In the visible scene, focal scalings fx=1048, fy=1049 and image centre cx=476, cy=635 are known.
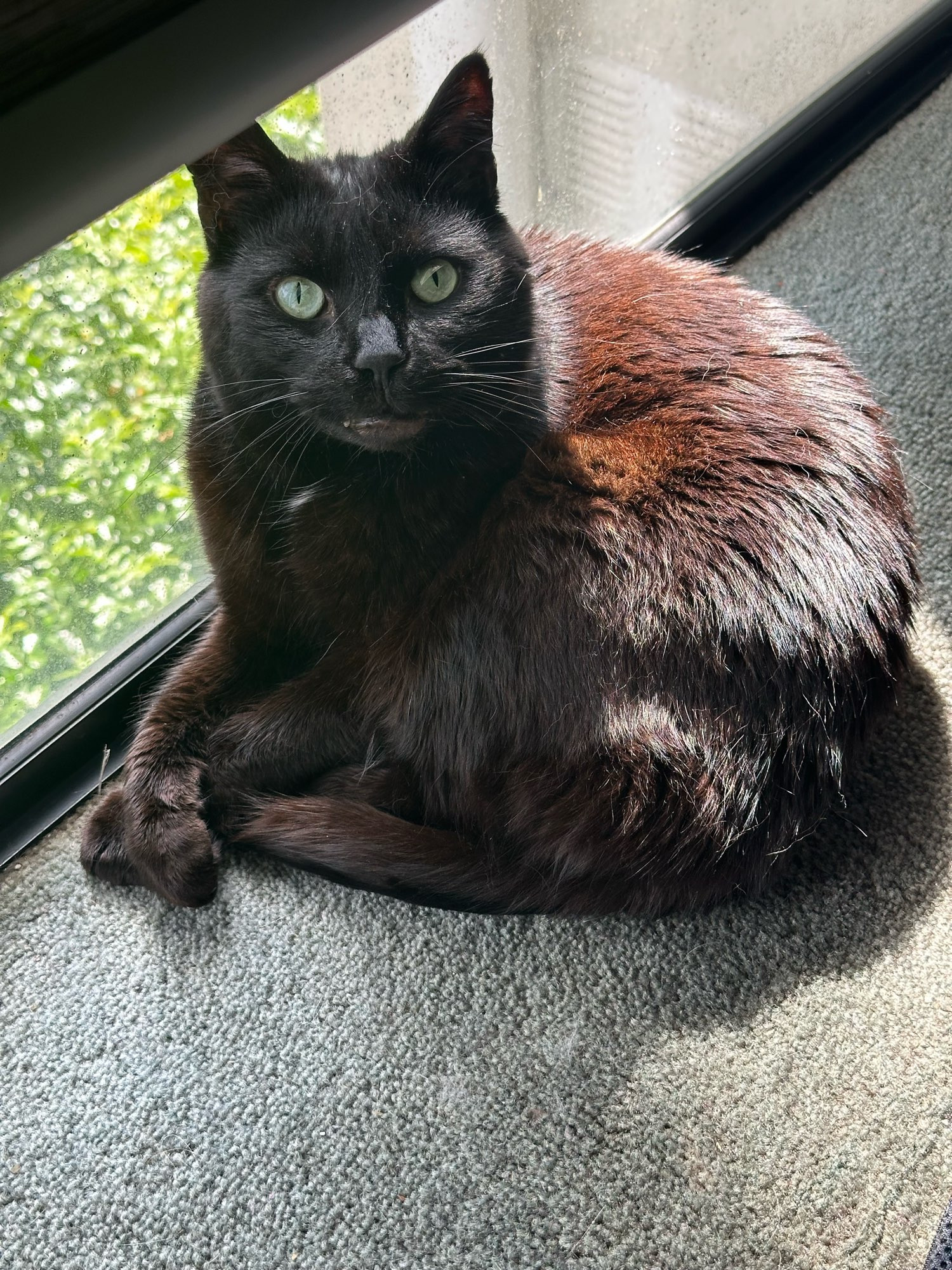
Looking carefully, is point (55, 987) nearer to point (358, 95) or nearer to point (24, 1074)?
point (24, 1074)

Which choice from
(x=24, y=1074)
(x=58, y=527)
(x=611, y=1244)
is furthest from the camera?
(x=58, y=527)

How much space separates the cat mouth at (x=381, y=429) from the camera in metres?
0.93

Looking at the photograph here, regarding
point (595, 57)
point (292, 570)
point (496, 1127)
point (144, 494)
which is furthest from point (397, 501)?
point (595, 57)

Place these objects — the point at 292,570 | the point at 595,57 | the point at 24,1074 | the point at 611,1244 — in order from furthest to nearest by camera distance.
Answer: the point at 595,57, the point at 292,570, the point at 24,1074, the point at 611,1244

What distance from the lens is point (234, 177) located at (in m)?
0.91

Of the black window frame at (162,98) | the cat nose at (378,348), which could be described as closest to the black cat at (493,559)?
the cat nose at (378,348)

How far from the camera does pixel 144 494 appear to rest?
1280 mm

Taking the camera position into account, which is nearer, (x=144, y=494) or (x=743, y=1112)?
(x=743, y=1112)

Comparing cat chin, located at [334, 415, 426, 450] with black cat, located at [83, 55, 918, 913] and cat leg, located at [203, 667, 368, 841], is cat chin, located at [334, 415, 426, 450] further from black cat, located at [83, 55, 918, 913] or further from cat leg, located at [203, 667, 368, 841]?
cat leg, located at [203, 667, 368, 841]

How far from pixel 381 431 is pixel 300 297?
13 centimetres

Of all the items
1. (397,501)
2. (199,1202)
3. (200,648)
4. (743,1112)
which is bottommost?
(743,1112)

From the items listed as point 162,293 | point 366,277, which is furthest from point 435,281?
point 162,293

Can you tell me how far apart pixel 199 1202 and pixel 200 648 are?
1.90 feet

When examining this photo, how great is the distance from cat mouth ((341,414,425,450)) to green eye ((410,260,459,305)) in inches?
4.4
